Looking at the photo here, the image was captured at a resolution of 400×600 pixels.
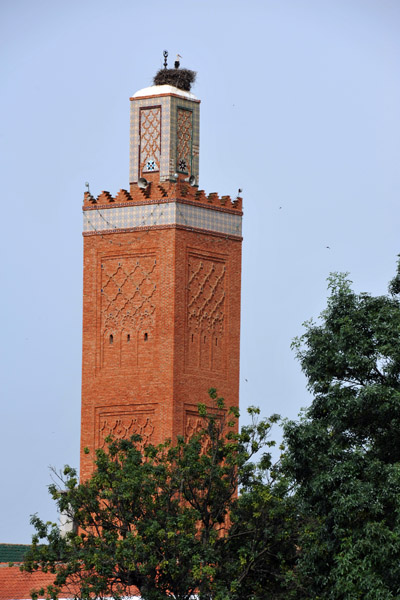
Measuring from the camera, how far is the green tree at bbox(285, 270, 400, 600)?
2794cm

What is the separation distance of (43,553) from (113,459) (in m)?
3.94

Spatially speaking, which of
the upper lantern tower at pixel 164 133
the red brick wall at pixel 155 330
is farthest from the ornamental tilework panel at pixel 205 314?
the upper lantern tower at pixel 164 133

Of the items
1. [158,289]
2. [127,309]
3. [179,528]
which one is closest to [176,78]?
[158,289]

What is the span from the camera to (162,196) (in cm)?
4178

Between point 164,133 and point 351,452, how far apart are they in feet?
46.2

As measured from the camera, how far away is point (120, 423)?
41.9m

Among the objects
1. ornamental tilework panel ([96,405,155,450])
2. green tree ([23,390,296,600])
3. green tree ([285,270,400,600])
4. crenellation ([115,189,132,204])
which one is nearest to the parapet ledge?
crenellation ([115,189,132,204])

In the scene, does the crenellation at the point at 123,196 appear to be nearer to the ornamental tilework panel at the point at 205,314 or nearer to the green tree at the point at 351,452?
the ornamental tilework panel at the point at 205,314

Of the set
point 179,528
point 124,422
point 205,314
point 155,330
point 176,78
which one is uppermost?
point 176,78

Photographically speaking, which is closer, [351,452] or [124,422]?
[351,452]

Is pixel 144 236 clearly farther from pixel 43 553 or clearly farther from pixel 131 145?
pixel 43 553

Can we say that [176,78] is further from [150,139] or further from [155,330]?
[155,330]

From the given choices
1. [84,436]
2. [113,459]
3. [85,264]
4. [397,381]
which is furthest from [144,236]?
[397,381]

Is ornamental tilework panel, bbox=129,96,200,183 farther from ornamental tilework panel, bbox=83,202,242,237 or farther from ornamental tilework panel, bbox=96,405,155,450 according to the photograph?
ornamental tilework panel, bbox=96,405,155,450
